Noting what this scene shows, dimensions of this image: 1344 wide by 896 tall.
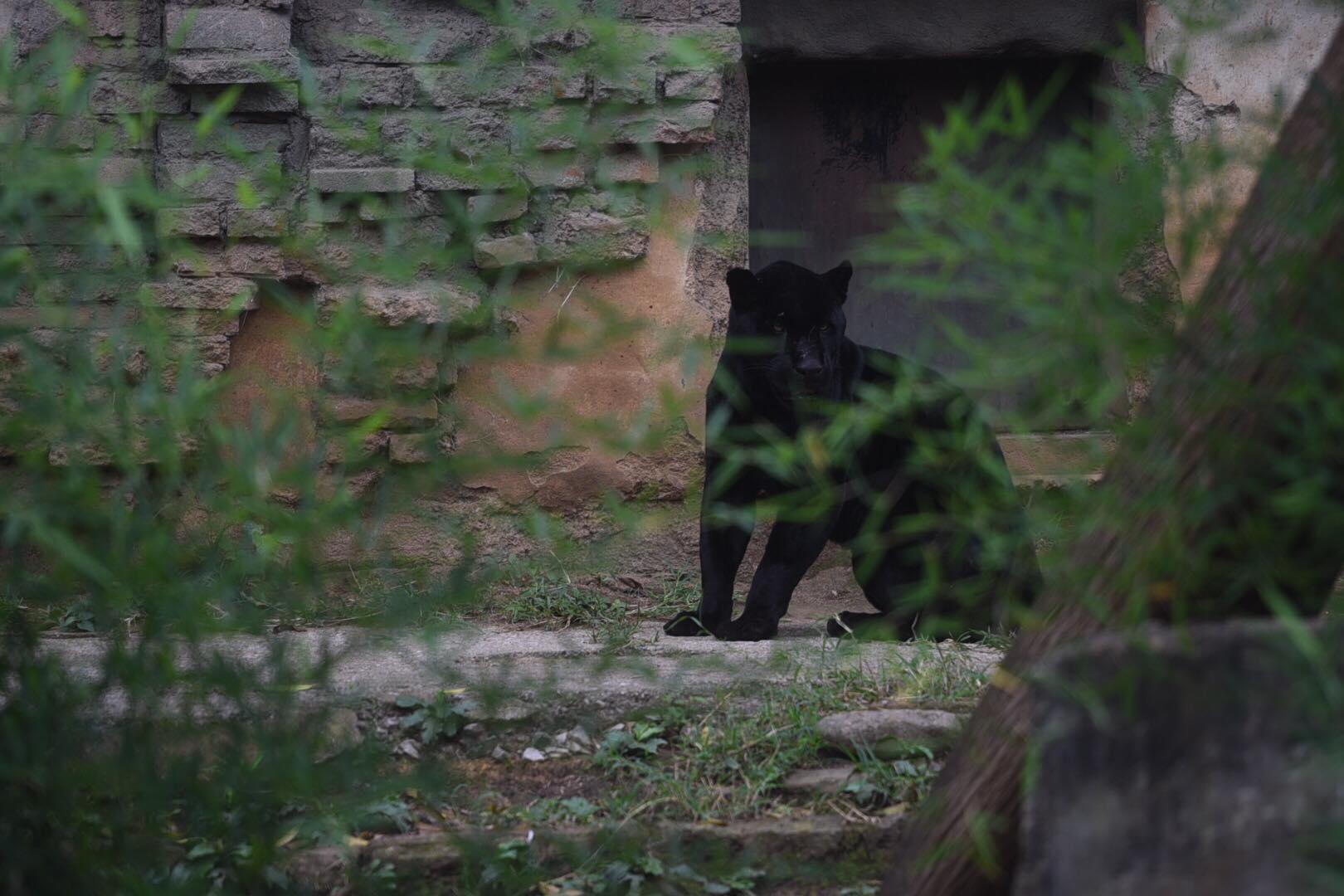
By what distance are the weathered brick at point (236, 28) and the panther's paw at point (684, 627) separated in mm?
1981

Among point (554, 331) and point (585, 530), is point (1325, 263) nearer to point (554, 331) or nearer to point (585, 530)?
point (554, 331)

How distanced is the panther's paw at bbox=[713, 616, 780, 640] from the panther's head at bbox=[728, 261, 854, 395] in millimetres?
605

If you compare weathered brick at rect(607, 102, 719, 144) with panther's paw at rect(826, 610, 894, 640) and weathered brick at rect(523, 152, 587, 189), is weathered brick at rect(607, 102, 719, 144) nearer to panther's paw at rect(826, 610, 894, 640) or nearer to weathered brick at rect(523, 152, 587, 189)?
weathered brick at rect(523, 152, 587, 189)

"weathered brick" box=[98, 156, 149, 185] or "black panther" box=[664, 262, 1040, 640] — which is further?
"weathered brick" box=[98, 156, 149, 185]

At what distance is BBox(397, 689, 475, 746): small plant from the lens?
→ 2.61 meters

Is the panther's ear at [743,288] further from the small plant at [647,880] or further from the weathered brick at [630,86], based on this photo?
the small plant at [647,880]

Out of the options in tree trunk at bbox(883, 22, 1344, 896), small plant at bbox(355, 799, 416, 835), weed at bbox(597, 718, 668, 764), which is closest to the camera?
tree trunk at bbox(883, 22, 1344, 896)

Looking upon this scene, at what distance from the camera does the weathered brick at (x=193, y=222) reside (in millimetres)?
3865

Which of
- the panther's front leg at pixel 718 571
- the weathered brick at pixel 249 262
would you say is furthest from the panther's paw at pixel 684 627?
the weathered brick at pixel 249 262

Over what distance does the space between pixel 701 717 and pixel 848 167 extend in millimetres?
2727

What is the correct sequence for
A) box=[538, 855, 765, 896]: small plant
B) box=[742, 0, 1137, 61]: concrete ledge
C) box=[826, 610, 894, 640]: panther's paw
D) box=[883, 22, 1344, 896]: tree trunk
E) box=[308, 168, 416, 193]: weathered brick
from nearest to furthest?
box=[883, 22, 1344, 896]: tree trunk
box=[538, 855, 765, 896]: small plant
box=[826, 610, 894, 640]: panther's paw
box=[308, 168, 416, 193]: weathered brick
box=[742, 0, 1137, 61]: concrete ledge

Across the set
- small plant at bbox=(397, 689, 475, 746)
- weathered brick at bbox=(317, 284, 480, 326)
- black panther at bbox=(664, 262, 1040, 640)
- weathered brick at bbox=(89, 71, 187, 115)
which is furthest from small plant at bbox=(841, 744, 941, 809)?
weathered brick at bbox=(89, 71, 187, 115)

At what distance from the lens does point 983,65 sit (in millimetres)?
4742

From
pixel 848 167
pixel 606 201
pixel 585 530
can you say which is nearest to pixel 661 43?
pixel 606 201
